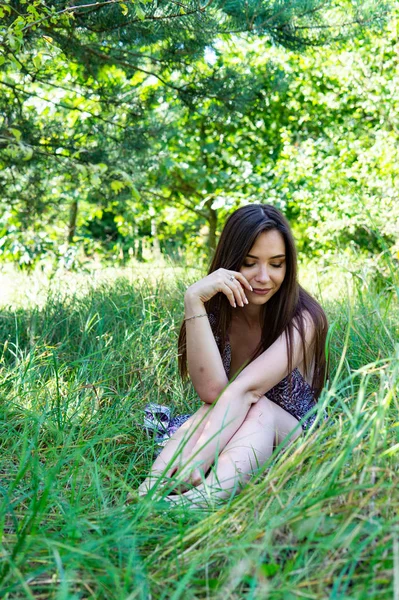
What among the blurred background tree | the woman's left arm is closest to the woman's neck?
the woman's left arm

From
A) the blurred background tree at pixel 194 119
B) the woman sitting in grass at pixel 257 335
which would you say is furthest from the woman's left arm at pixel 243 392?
the blurred background tree at pixel 194 119

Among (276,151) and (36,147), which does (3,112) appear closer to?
(36,147)

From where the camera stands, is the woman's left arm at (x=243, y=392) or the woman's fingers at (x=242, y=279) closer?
the woman's left arm at (x=243, y=392)

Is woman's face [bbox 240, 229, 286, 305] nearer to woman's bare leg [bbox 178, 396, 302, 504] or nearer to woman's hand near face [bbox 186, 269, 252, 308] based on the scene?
woman's hand near face [bbox 186, 269, 252, 308]

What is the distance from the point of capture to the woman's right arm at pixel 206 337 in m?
2.53

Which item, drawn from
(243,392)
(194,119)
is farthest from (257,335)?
(194,119)

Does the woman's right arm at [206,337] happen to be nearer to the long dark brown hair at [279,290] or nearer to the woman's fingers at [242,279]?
the woman's fingers at [242,279]

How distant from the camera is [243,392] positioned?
2314 millimetres

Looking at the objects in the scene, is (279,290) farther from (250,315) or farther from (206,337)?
(206,337)

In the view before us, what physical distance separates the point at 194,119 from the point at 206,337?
469cm

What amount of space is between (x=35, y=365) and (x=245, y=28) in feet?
6.49

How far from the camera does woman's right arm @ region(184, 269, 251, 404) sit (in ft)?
8.29

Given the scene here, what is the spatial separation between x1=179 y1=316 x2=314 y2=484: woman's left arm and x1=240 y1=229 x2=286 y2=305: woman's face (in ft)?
0.75

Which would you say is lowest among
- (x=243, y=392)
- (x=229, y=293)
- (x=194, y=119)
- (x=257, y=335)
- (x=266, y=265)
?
(x=243, y=392)
